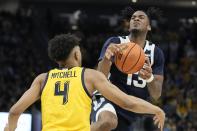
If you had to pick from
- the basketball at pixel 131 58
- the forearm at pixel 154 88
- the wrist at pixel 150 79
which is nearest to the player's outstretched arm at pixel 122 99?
the basketball at pixel 131 58

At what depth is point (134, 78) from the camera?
6.69m

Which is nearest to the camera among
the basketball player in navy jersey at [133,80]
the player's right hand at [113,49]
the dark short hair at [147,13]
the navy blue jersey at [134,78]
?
the player's right hand at [113,49]

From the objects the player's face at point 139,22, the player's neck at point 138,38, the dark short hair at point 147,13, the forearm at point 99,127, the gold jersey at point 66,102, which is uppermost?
the dark short hair at point 147,13

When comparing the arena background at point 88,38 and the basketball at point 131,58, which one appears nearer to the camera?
the basketball at point 131,58

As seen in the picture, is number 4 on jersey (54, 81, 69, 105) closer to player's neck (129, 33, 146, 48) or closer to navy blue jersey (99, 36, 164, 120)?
navy blue jersey (99, 36, 164, 120)

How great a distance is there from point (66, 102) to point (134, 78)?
2.18 metres

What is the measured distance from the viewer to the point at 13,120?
16.1ft

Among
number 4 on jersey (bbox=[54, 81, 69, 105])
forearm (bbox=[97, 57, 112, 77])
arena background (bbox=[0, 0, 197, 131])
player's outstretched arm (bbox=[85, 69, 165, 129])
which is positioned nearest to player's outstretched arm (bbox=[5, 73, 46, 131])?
number 4 on jersey (bbox=[54, 81, 69, 105])

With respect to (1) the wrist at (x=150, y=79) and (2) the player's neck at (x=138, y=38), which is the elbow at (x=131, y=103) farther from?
(2) the player's neck at (x=138, y=38)

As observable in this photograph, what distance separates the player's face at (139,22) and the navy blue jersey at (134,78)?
7.4 inches

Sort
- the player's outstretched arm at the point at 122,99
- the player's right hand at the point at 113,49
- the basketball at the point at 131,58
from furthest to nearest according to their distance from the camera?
the basketball at the point at 131,58 < the player's right hand at the point at 113,49 < the player's outstretched arm at the point at 122,99

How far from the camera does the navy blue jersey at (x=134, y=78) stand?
6629mm

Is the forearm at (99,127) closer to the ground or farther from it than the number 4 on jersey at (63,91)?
closer to the ground

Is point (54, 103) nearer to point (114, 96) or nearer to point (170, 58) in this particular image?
point (114, 96)
